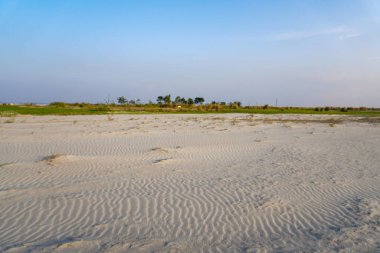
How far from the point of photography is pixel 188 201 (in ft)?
20.3

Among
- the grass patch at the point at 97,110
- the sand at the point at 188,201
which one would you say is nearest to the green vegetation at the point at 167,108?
the grass patch at the point at 97,110

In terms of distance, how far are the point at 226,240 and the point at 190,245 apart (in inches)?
19.7

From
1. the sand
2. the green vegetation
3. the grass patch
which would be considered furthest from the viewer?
the green vegetation

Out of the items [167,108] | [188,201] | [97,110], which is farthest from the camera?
[167,108]

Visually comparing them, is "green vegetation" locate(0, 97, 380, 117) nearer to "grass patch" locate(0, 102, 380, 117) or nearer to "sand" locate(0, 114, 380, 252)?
"grass patch" locate(0, 102, 380, 117)

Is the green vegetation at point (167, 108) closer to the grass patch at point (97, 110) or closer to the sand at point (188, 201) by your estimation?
the grass patch at point (97, 110)

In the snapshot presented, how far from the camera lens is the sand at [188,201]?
173 inches

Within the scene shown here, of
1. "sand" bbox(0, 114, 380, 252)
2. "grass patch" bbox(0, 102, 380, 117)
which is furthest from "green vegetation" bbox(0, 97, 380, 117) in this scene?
"sand" bbox(0, 114, 380, 252)

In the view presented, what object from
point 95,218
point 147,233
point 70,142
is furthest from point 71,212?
point 70,142

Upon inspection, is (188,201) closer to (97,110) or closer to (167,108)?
(97,110)

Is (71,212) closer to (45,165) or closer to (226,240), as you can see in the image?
(226,240)

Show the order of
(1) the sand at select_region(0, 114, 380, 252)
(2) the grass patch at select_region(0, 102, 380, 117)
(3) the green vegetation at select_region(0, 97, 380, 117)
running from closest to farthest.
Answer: (1) the sand at select_region(0, 114, 380, 252), (2) the grass patch at select_region(0, 102, 380, 117), (3) the green vegetation at select_region(0, 97, 380, 117)

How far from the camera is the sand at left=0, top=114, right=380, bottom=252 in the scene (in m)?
4.40

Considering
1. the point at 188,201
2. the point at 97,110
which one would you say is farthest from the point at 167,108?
the point at 188,201
